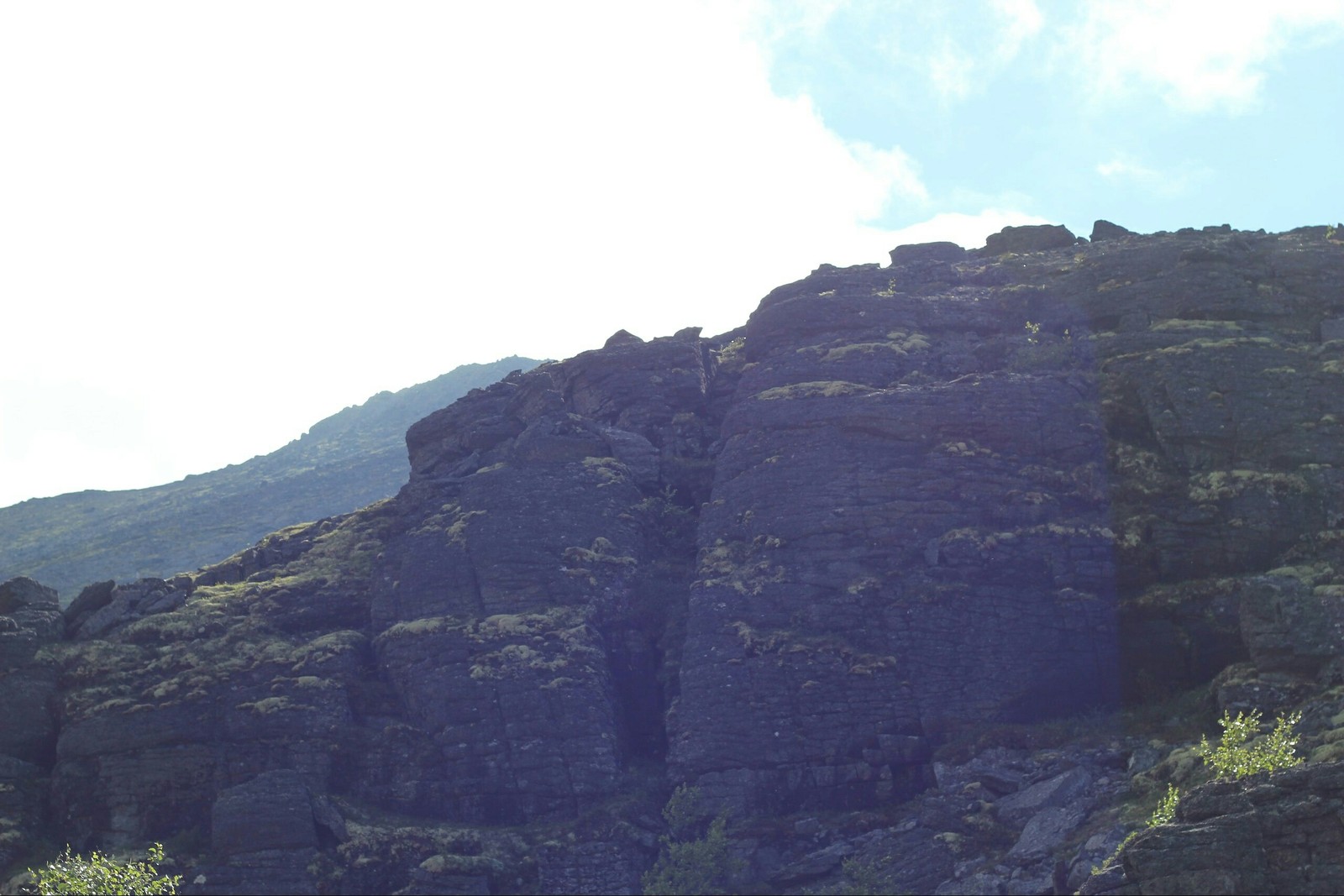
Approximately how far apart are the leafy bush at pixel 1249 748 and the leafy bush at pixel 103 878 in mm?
48105

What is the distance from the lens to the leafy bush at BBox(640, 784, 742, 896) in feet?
216

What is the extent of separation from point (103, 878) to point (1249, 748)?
171ft

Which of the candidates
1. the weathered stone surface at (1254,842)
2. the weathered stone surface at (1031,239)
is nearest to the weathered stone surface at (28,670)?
the weathered stone surface at (1254,842)

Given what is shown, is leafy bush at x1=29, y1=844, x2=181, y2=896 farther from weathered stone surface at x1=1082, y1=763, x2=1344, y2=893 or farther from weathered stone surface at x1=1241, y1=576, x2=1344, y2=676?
weathered stone surface at x1=1241, y1=576, x2=1344, y2=676

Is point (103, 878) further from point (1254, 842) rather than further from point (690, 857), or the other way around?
point (1254, 842)

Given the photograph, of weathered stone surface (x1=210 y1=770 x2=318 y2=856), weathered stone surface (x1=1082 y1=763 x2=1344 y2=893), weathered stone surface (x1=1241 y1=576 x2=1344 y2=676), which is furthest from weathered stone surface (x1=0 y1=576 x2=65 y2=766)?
weathered stone surface (x1=1241 y1=576 x2=1344 y2=676)

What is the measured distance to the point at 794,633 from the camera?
75.4m

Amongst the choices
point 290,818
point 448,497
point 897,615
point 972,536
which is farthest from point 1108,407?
point 290,818

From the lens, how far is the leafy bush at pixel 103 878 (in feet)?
201

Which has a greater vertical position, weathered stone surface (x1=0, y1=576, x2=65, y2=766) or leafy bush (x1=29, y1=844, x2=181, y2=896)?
weathered stone surface (x1=0, y1=576, x2=65, y2=766)

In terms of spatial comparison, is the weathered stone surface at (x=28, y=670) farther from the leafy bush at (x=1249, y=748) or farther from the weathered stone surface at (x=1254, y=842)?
the leafy bush at (x=1249, y=748)

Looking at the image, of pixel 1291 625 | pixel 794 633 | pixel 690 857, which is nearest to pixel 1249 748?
pixel 1291 625

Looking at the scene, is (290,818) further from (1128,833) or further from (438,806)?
(1128,833)

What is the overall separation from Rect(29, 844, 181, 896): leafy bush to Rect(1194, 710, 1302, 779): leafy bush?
48.1 metres
